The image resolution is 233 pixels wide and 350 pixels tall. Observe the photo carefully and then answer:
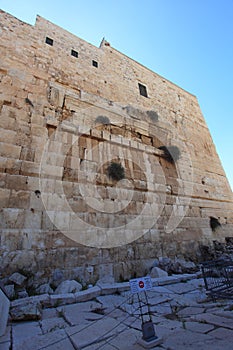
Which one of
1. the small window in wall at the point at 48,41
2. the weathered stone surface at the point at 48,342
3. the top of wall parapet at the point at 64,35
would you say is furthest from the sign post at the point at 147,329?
the top of wall parapet at the point at 64,35

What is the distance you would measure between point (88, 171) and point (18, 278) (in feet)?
9.56

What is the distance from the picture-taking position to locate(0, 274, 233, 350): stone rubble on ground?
196 cm

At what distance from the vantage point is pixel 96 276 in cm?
432

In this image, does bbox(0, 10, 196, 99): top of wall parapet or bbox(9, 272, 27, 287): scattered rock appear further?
bbox(0, 10, 196, 99): top of wall parapet

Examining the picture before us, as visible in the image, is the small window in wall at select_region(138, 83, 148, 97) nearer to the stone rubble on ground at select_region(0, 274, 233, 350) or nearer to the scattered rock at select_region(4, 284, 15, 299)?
the stone rubble on ground at select_region(0, 274, 233, 350)

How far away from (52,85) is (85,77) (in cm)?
161

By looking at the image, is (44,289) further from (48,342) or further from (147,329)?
(147,329)

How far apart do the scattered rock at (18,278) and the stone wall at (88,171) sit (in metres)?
0.15

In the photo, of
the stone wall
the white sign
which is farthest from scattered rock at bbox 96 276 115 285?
the white sign

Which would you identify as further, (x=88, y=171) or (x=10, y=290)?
(x=88, y=171)

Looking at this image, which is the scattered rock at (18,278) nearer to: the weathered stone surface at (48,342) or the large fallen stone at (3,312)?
the large fallen stone at (3,312)

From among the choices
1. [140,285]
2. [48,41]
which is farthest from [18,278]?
[48,41]

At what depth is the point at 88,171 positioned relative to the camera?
5.33 m

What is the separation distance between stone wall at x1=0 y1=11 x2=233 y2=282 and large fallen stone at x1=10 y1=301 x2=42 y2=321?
3.62 feet
